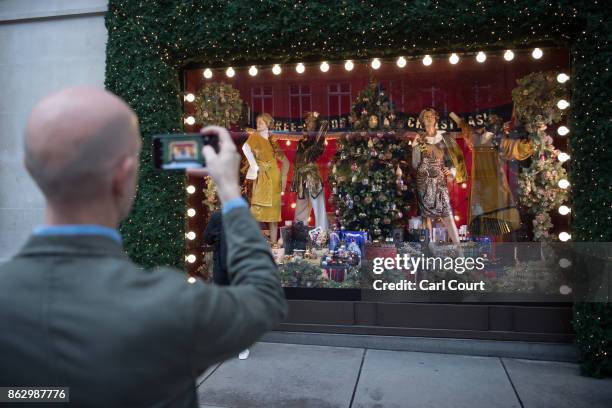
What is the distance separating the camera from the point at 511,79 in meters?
6.06

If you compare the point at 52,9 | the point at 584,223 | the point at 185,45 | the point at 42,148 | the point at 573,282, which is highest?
the point at 52,9

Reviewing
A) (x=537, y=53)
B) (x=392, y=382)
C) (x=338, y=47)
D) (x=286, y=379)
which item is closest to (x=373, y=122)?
(x=338, y=47)

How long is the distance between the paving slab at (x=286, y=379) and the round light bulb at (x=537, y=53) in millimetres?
4079

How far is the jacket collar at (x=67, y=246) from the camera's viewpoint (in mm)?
1071

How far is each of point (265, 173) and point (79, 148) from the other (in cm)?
597

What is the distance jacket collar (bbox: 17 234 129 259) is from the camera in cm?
107

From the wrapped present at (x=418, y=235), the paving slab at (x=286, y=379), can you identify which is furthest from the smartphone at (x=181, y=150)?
the wrapped present at (x=418, y=235)

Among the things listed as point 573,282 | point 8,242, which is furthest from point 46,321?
point 8,242

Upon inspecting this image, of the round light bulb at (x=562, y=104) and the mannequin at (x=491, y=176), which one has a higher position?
the round light bulb at (x=562, y=104)

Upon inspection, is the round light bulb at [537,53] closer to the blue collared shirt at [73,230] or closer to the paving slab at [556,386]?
the paving slab at [556,386]

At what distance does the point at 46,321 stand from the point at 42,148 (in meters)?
0.37

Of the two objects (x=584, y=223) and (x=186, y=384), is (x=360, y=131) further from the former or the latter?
(x=186, y=384)

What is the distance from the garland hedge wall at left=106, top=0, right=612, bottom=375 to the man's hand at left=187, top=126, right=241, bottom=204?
14.4ft

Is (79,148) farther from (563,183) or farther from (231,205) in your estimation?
(563,183)
